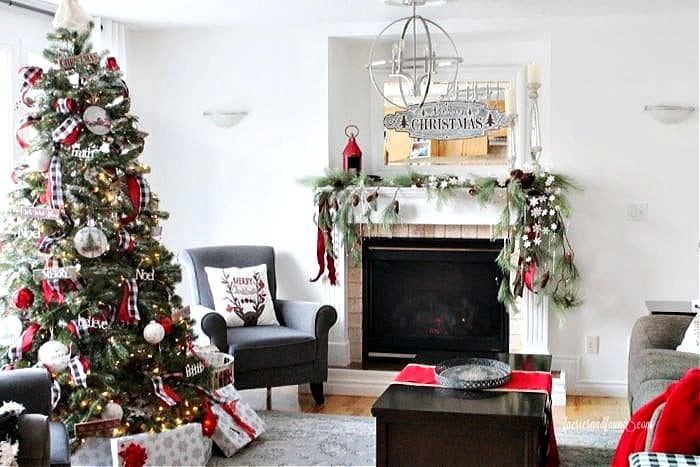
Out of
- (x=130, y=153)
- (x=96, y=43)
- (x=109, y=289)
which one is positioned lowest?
(x=109, y=289)

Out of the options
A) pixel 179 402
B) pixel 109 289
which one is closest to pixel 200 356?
pixel 179 402

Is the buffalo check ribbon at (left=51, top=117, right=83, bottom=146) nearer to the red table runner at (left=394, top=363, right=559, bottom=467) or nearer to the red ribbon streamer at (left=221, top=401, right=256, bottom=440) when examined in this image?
the red ribbon streamer at (left=221, top=401, right=256, bottom=440)

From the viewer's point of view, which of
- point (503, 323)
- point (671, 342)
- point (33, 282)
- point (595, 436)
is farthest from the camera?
point (503, 323)

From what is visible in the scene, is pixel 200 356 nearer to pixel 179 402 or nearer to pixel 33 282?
pixel 179 402

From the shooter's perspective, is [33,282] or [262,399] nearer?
[33,282]

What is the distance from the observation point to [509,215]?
530cm

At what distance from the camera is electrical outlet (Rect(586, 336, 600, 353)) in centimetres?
546

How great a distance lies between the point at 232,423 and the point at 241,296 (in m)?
1.01

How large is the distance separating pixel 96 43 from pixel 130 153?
174 centimetres

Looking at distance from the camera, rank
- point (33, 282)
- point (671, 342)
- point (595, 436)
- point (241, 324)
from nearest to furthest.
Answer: point (33, 282) → point (671, 342) → point (595, 436) → point (241, 324)

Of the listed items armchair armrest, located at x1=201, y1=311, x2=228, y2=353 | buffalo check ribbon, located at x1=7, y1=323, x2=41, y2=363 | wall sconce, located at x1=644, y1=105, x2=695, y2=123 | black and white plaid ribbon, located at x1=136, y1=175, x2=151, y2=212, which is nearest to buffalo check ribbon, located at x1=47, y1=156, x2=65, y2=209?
black and white plaid ribbon, located at x1=136, y1=175, x2=151, y2=212

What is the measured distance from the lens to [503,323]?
18.4 ft

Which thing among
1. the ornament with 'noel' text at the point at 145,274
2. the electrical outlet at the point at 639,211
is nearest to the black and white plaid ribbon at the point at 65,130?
the ornament with 'noel' text at the point at 145,274

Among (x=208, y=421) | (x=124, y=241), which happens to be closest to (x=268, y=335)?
(x=208, y=421)
